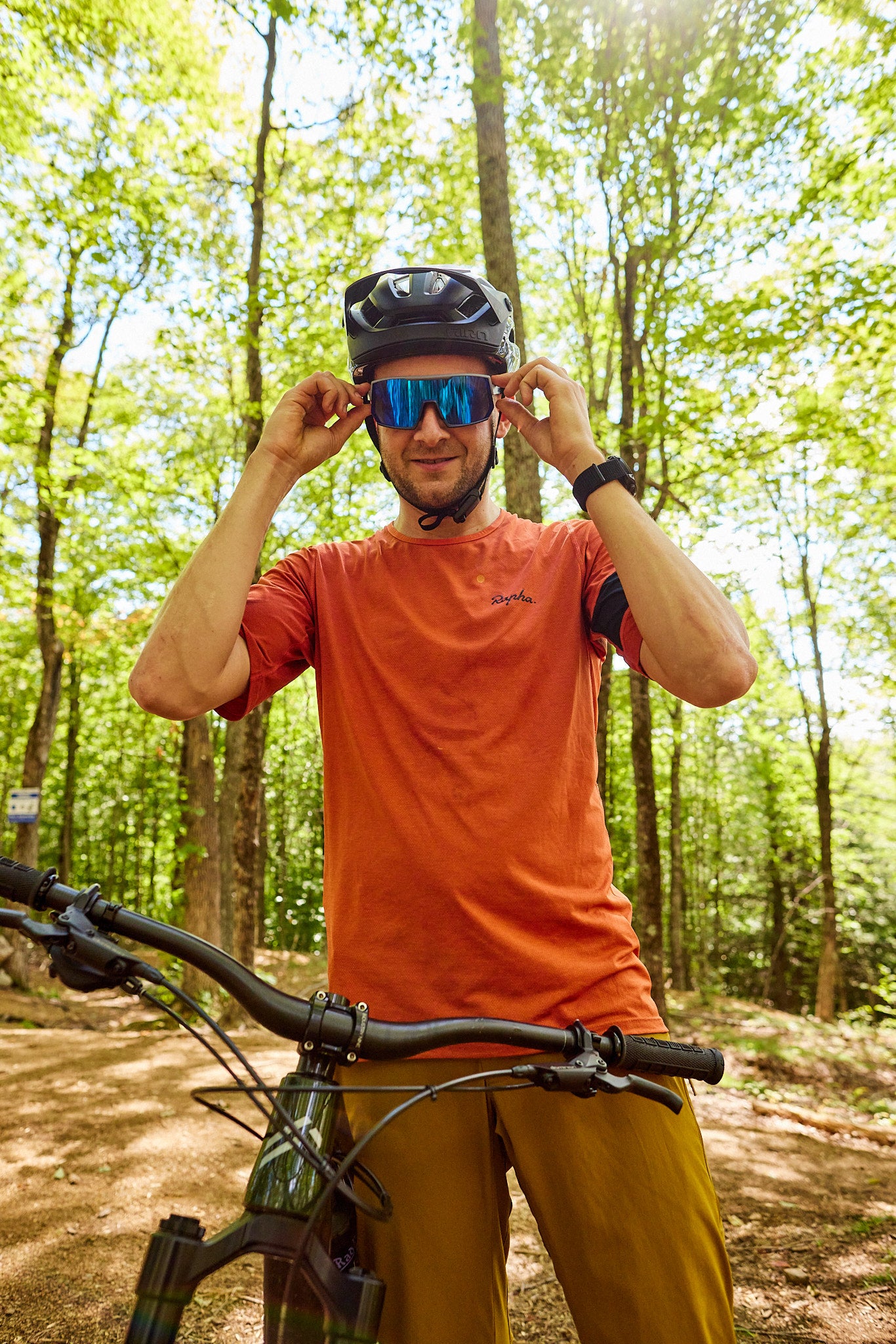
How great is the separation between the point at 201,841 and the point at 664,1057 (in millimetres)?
12427

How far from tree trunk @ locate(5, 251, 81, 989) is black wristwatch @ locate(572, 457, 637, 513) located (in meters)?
13.6

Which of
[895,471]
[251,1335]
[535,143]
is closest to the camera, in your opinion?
[251,1335]

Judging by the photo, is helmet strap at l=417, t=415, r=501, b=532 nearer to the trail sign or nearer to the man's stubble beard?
the man's stubble beard

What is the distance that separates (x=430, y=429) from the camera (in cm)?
223

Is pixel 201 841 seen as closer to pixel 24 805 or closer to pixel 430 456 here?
pixel 24 805

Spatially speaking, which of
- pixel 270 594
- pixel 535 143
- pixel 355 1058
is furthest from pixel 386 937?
pixel 535 143

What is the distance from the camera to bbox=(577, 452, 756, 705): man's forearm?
5.99 ft

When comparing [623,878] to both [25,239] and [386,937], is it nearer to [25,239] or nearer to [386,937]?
[25,239]

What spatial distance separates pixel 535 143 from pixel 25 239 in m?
8.18

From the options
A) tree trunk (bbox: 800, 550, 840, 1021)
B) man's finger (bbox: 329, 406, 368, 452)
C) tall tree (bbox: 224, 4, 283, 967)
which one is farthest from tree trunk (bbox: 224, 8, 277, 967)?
tree trunk (bbox: 800, 550, 840, 1021)

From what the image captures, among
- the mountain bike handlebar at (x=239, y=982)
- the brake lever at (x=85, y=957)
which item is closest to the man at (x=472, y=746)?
the mountain bike handlebar at (x=239, y=982)

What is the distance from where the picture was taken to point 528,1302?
414 cm

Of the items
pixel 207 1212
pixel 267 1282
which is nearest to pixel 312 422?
pixel 267 1282

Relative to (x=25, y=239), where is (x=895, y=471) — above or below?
below
